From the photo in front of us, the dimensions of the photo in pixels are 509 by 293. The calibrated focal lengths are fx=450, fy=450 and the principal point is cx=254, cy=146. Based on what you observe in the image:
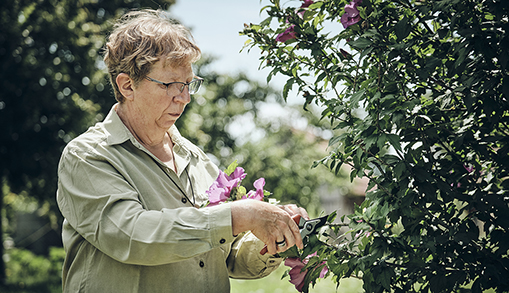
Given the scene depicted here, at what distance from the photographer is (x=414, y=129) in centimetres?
177

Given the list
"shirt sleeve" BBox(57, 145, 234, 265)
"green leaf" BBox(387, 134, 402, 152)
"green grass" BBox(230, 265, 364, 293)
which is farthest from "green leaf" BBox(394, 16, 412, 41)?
"green grass" BBox(230, 265, 364, 293)

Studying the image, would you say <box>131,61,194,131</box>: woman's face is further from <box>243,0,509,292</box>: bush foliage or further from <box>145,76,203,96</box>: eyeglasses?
<box>243,0,509,292</box>: bush foliage

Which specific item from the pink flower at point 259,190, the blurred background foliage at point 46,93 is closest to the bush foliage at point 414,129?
the pink flower at point 259,190

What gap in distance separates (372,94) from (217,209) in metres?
0.76

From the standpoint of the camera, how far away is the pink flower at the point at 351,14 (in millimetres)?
1820

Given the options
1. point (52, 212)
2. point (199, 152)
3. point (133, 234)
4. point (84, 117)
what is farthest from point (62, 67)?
point (133, 234)

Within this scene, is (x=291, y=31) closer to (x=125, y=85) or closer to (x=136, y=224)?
(x=125, y=85)

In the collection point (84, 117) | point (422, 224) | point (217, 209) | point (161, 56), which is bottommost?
point (84, 117)

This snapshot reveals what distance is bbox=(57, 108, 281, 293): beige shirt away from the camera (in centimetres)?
169

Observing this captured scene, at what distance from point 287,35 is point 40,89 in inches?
375

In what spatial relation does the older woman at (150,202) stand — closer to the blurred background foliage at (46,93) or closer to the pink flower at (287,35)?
the pink flower at (287,35)

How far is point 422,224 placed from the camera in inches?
74.3

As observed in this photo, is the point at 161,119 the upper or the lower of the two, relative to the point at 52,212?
upper

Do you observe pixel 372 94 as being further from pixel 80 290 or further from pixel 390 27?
pixel 80 290
